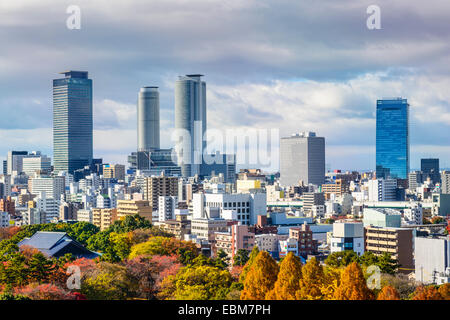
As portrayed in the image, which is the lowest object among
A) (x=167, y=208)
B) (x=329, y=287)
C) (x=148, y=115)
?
(x=167, y=208)

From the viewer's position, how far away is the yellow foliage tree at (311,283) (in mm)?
14867

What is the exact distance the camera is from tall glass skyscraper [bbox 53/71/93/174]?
118875 mm

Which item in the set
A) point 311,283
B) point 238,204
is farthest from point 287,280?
point 238,204

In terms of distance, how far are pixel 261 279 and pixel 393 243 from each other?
18.3 m

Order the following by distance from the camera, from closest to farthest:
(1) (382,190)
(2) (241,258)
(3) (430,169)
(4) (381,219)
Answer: (2) (241,258)
(4) (381,219)
(1) (382,190)
(3) (430,169)

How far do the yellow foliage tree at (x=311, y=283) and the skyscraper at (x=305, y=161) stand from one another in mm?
105218

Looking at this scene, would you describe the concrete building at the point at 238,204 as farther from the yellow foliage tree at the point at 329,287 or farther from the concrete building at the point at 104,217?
the yellow foliage tree at the point at 329,287

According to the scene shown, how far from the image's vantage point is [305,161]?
397ft

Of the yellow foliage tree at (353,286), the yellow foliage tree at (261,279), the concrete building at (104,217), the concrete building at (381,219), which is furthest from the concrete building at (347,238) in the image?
the concrete building at (104,217)

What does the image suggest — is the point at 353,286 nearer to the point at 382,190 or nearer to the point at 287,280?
the point at 287,280

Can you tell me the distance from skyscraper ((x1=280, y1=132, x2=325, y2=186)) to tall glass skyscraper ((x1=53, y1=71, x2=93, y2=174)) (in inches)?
1292

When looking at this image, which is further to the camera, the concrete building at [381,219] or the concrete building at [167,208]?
the concrete building at [167,208]
